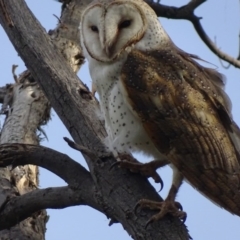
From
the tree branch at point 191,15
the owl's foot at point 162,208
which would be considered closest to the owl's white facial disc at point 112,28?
the owl's foot at point 162,208

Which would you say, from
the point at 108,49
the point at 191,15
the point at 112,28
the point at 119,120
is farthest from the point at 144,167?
the point at 191,15

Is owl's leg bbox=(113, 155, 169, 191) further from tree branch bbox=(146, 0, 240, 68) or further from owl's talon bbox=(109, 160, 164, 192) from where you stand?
tree branch bbox=(146, 0, 240, 68)

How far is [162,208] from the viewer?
413cm

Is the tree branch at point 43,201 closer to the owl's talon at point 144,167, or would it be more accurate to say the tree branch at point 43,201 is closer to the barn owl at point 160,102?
the owl's talon at point 144,167

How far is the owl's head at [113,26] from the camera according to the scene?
4.74 m

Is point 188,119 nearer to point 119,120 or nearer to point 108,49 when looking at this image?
point 119,120

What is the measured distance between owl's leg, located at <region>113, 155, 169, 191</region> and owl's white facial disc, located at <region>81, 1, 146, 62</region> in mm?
604

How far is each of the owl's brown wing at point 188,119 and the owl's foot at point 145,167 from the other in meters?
0.13

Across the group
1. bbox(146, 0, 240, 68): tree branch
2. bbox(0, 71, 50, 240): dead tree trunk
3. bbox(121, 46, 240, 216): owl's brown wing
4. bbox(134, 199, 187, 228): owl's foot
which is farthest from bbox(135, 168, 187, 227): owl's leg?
bbox(146, 0, 240, 68): tree branch

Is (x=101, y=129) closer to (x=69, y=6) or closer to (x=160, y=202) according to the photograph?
(x=160, y=202)

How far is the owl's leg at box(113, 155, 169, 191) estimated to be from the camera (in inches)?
172

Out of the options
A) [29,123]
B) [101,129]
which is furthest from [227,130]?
[29,123]

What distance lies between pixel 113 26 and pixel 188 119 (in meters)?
0.70

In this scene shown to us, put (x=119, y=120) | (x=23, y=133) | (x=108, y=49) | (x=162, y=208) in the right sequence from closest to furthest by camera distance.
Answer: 1. (x=162, y=208)
2. (x=119, y=120)
3. (x=108, y=49)
4. (x=23, y=133)
